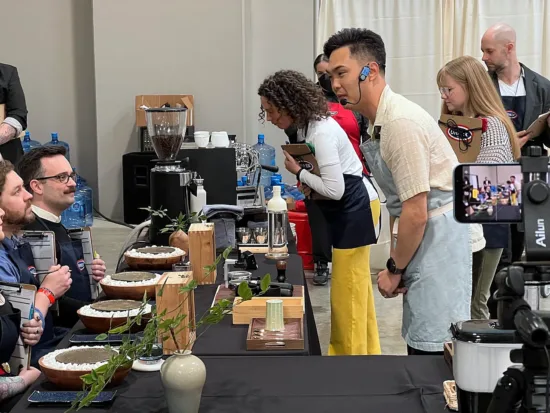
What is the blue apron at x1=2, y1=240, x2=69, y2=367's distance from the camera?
2729mm

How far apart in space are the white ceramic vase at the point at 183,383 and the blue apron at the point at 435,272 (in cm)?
115

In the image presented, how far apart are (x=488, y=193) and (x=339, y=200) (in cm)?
245

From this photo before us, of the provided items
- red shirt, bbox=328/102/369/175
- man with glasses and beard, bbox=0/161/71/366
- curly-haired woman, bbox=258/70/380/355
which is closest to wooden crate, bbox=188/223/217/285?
man with glasses and beard, bbox=0/161/71/366

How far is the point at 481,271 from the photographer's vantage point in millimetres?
3770

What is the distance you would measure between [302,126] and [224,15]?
410 centimetres

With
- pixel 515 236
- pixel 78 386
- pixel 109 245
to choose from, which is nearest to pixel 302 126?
pixel 515 236

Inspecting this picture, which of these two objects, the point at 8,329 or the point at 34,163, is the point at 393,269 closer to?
the point at 8,329

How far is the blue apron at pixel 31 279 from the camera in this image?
273cm

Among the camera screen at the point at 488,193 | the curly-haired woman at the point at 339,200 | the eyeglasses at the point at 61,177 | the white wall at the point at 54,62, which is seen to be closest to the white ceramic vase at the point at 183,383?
the camera screen at the point at 488,193

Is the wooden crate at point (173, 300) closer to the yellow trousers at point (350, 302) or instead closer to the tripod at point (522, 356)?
the tripod at point (522, 356)

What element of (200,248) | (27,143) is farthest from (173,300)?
(27,143)

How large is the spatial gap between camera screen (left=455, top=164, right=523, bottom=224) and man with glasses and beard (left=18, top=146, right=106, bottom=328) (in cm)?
208

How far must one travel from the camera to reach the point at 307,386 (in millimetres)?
1923

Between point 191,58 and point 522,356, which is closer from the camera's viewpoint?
point 522,356
